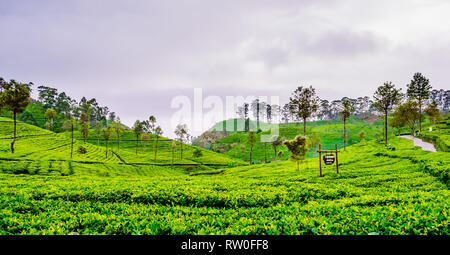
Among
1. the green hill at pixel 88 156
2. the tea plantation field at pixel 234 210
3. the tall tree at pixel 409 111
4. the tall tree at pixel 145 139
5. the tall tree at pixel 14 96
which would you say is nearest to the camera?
the tea plantation field at pixel 234 210

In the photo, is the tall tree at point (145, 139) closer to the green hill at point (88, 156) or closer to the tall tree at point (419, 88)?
the green hill at point (88, 156)

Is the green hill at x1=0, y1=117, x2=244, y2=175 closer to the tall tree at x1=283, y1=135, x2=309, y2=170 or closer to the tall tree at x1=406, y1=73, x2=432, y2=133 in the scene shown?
the tall tree at x1=283, y1=135, x2=309, y2=170

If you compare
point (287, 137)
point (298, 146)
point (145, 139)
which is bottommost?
point (145, 139)

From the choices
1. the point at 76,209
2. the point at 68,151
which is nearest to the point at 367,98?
the point at 68,151

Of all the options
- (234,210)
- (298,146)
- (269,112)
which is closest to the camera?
(234,210)

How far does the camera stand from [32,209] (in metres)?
10.1

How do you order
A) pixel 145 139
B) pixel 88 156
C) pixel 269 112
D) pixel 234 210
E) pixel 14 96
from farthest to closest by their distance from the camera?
1. pixel 269 112
2. pixel 145 139
3. pixel 88 156
4. pixel 14 96
5. pixel 234 210

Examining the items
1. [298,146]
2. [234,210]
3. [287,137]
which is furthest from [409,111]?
[234,210]

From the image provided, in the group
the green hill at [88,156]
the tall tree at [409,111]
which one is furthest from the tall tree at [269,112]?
the tall tree at [409,111]

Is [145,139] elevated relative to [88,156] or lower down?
elevated

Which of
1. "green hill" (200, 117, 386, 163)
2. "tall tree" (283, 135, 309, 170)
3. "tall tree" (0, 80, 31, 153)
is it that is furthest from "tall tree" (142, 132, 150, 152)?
"tall tree" (283, 135, 309, 170)

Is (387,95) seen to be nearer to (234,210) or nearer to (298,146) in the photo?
(298,146)
